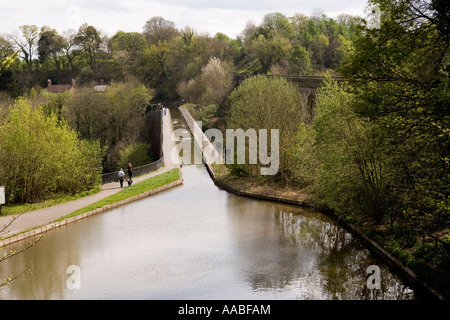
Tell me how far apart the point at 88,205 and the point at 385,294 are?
1447 cm

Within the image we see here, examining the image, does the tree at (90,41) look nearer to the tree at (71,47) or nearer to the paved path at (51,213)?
the tree at (71,47)

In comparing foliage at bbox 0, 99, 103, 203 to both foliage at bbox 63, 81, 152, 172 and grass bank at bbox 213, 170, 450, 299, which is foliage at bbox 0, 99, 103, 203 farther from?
foliage at bbox 63, 81, 152, 172

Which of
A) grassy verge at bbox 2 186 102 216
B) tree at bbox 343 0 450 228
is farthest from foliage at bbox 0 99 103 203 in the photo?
tree at bbox 343 0 450 228

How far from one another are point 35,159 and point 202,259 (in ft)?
38.9

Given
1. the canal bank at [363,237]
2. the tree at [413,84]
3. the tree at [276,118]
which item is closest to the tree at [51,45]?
the canal bank at [363,237]

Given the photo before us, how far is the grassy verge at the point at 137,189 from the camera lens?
2177 cm

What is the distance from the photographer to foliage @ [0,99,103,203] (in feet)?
74.6

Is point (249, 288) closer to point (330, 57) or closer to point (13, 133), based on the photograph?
point (13, 133)

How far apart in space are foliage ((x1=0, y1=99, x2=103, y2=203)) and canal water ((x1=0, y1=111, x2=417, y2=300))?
4.45 metres

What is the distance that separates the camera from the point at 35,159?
23.1 meters

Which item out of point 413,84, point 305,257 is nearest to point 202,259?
point 305,257
